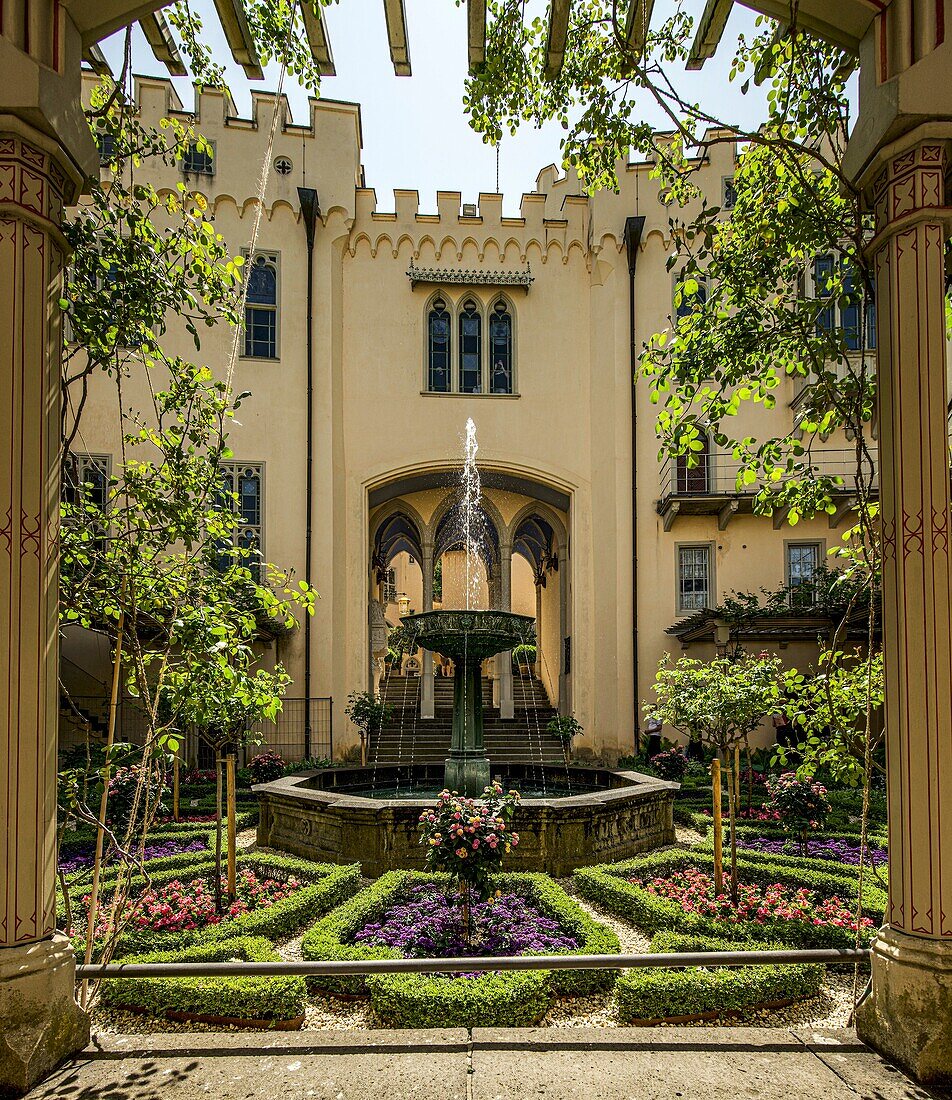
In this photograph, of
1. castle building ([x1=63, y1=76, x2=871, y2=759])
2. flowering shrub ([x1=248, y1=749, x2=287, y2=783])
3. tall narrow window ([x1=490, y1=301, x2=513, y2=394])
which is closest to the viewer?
flowering shrub ([x1=248, y1=749, x2=287, y2=783])

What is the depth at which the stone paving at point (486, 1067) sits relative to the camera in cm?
313

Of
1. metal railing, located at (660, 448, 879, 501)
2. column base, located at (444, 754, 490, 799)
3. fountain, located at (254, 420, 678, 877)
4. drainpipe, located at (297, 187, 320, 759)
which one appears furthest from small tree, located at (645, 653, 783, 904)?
drainpipe, located at (297, 187, 320, 759)

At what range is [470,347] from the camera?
19.1 meters

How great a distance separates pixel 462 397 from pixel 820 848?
12397 millimetres

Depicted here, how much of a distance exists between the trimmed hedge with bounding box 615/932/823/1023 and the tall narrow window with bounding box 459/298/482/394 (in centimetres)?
1513

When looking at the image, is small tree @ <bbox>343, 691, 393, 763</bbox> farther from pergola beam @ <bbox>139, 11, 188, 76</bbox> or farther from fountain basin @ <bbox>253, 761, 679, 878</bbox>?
pergola beam @ <bbox>139, 11, 188, 76</bbox>

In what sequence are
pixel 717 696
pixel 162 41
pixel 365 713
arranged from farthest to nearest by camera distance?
pixel 365 713 < pixel 717 696 < pixel 162 41

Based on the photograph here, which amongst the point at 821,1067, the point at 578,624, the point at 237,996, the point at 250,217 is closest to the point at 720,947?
the point at 821,1067

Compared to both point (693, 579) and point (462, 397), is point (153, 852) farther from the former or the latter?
point (693, 579)

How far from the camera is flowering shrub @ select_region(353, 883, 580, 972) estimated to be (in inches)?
237

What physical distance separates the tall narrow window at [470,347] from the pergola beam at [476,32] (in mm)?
14470

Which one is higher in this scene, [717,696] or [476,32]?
[476,32]

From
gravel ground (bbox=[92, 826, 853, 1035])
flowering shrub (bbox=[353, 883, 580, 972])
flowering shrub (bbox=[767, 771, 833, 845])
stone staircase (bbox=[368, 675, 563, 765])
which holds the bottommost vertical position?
stone staircase (bbox=[368, 675, 563, 765])

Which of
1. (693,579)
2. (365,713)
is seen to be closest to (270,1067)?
(365,713)
